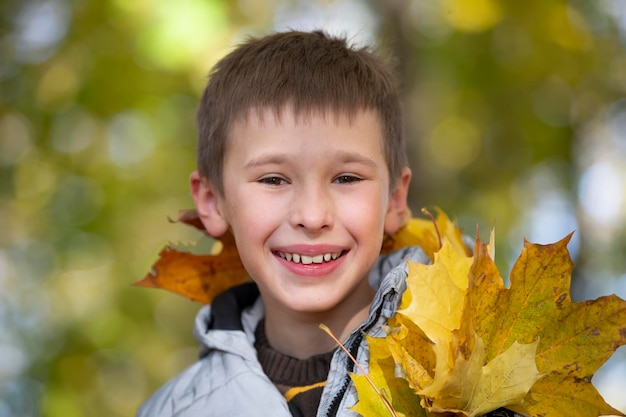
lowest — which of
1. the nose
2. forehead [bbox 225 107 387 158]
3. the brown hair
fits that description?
the nose

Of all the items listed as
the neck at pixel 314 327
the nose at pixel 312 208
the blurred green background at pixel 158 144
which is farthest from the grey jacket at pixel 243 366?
the blurred green background at pixel 158 144

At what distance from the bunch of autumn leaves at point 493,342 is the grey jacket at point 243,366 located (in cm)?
14

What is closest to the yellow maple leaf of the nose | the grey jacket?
the grey jacket

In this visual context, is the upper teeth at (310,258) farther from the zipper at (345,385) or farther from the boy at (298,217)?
the zipper at (345,385)

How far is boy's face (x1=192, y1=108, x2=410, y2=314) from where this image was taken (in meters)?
1.91

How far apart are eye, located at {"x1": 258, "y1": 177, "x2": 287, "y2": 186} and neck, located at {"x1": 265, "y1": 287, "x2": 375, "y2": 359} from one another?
396 mm

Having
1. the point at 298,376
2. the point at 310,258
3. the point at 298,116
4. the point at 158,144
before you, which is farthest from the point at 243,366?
the point at 158,144

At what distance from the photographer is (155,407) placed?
2143 millimetres

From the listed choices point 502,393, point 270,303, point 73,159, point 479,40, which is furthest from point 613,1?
point 502,393

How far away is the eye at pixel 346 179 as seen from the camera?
76.9 inches

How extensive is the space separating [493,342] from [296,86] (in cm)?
87

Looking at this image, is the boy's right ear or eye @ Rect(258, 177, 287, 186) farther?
the boy's right ear

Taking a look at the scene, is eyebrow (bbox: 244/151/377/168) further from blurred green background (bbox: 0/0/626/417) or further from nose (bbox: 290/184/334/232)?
blurred green background (bbox: 0/0/626/417)

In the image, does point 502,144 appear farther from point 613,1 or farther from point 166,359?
point 166,359
